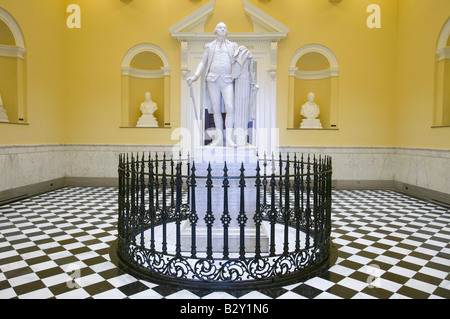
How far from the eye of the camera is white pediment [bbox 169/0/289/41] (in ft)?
33.2

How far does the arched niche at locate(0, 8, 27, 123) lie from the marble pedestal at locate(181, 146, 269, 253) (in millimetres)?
6325

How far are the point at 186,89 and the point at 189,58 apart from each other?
916 mm

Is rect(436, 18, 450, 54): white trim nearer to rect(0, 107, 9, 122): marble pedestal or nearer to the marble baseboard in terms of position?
the marble baseboard

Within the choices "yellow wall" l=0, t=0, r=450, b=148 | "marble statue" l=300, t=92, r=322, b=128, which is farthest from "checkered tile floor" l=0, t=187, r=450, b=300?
"marble statue" l=300, t=92, r=322, b=128

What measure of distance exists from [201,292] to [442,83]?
26.8ft

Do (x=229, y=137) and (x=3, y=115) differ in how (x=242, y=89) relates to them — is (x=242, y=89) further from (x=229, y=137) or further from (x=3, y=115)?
(x=3, y=115)

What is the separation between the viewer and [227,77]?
5.07 meters

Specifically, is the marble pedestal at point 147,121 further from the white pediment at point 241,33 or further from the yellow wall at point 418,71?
the yellow wall at point 418,71

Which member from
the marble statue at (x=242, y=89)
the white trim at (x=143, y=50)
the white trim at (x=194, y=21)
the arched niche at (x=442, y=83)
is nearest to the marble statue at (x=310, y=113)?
the arched niche at (x=442, y=83)

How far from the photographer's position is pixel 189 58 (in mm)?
10398

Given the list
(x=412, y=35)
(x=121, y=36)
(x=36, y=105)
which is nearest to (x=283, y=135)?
(x=412, y=35)

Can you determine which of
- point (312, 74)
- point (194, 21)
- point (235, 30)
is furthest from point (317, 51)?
point (194, 21)

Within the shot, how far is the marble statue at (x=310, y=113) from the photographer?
11.0 m

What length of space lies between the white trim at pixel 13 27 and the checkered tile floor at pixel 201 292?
397 centimetres
